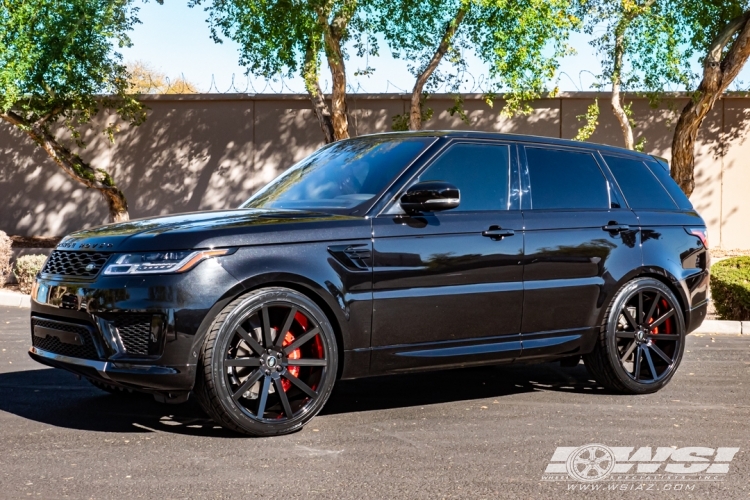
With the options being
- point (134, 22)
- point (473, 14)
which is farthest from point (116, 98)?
point (473, 14)

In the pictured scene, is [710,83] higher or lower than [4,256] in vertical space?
higher

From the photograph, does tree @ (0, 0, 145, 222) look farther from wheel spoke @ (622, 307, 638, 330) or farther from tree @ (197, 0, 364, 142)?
wheel spoke @ (622, 307, 638, 330)

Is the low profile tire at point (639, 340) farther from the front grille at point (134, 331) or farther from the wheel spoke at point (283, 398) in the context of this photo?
the front grille at point (134, 331)

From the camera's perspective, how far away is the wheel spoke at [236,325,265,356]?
5.64 metres

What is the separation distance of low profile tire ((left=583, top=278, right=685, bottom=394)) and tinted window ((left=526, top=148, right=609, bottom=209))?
0.72 meters

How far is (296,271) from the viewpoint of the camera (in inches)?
226

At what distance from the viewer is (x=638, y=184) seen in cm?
777

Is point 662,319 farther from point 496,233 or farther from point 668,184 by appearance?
point 496,233

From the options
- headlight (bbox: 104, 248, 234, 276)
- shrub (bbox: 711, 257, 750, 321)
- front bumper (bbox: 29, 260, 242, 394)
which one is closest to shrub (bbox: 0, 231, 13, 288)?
shrub (bbox: 711, 257, 750, 321)

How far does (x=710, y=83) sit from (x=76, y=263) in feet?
46.1

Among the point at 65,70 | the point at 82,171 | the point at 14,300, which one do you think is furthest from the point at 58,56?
the point at 14,300

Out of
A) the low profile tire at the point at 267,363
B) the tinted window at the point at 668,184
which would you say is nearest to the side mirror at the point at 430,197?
the low profile tire at the point at 267,363

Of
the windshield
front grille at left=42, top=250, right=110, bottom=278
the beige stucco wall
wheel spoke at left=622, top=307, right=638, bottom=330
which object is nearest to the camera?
front grille at left=42, top=250, right=110, bottom=278

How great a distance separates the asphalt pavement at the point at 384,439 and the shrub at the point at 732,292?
149 inches
